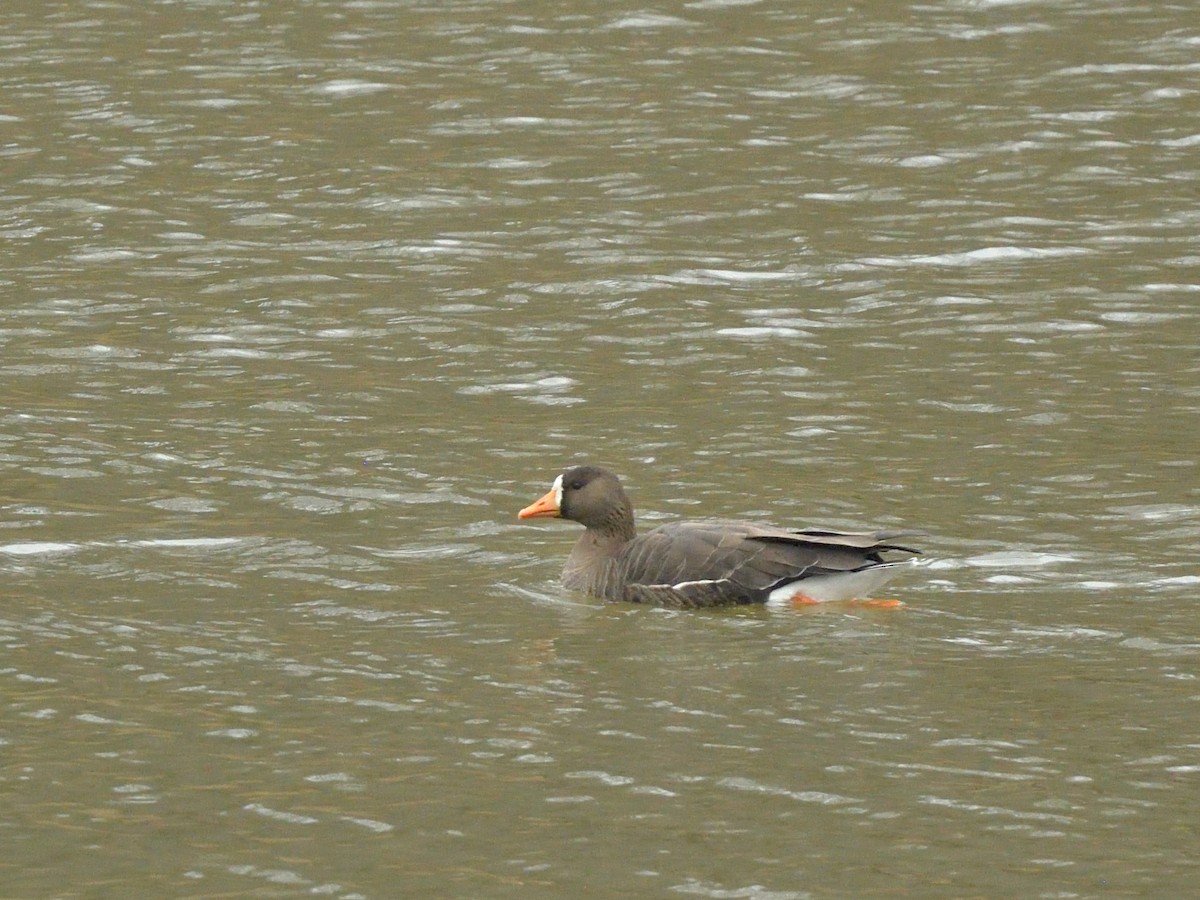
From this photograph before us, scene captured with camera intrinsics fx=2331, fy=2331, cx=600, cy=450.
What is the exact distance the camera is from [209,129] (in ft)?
78.8

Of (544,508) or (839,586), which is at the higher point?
(544,508)

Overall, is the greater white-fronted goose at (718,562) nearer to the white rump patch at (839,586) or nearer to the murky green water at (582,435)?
the white rump patch at (839,586)

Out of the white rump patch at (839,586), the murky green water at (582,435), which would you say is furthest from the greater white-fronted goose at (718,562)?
the murky green water at (582,435)

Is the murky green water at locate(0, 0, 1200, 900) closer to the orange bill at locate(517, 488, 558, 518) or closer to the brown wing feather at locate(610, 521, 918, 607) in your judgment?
the brown wing feather at locate(610, 521, 918, 607)

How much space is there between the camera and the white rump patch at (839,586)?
12.5m

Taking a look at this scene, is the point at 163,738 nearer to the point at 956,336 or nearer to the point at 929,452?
the point at 929,452

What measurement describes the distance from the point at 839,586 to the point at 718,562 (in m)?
0.66

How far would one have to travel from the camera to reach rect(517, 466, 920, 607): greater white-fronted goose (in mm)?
12469

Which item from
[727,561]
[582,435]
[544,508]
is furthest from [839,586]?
[582,435]

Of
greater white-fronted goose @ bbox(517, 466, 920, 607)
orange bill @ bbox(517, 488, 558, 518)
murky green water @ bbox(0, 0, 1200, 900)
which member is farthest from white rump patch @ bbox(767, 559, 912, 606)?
orange bill @ bbox(517, 488, 558, 518)

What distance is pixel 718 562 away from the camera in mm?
12633

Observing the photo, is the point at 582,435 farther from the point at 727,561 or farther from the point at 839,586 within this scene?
the point at 839,586

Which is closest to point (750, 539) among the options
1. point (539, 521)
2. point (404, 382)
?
point (539, 521)

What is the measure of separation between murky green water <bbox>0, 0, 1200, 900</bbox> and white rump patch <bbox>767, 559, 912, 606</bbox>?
32 centimetres
